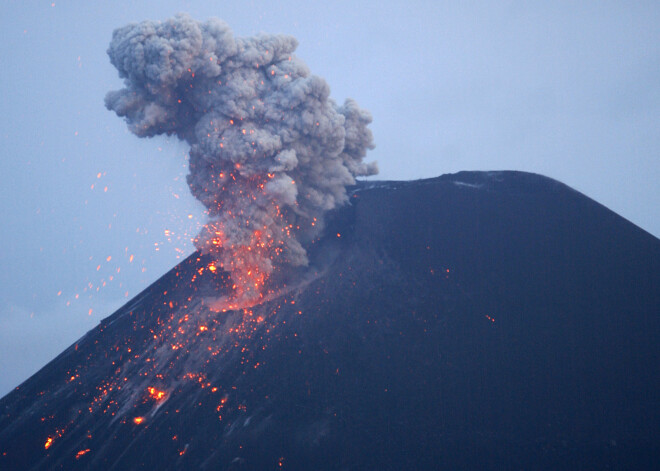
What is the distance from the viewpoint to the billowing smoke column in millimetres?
17859

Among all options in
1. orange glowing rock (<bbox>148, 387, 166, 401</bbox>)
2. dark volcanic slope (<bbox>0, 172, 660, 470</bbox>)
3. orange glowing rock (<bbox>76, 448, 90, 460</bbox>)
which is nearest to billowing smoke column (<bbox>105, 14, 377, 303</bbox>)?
dark volcanic slope (<bbox>0, 172, 660, 470</bbox>)

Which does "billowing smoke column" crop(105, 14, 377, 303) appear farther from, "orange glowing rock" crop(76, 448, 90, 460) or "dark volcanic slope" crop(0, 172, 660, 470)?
"orange glowing rock" crop(76, 448, 90, 460)

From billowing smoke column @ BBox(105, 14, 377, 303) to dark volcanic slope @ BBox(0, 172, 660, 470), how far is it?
2.86m

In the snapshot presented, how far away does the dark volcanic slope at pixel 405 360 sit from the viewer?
31.8 ft

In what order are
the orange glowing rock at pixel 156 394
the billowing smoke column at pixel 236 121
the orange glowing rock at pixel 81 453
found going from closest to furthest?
the orange glowing rock at pixel 81 453 → the orange glowing rock at pixel 156 394 → the billowing smoke column at pixel 236 121

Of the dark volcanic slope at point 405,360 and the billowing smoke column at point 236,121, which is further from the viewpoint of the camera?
the billowing smoke column at point 236,121

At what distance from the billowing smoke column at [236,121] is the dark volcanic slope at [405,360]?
2.86 meters

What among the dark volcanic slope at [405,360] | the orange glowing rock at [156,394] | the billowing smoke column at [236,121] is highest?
the billowing smoke column at [236,121]

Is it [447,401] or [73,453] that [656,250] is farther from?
[73,453]

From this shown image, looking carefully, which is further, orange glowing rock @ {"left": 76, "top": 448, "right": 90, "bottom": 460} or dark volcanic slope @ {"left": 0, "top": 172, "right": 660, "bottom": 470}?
orange glowing rock @ {"left": 76, "top": 448, "right": 90, "bottom": 460}

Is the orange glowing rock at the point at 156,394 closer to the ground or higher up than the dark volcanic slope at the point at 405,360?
higher up

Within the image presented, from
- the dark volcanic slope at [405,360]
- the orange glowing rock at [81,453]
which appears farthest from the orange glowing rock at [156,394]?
the orange glowing rock at [81,453]

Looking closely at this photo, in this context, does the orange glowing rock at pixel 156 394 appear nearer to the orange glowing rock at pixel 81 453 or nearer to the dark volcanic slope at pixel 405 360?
the dark volcanic slope at pixel 405 360

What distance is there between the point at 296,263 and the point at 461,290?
7.98 meters
